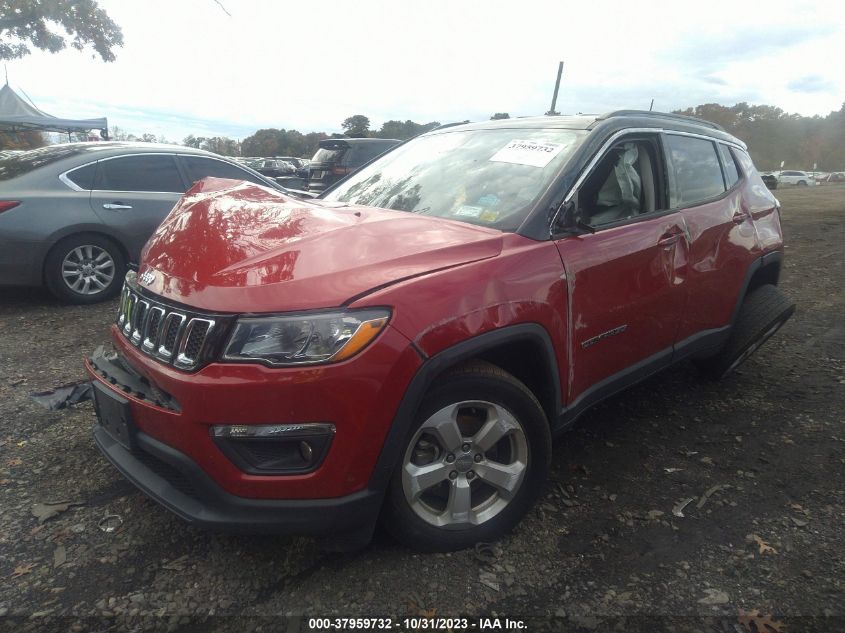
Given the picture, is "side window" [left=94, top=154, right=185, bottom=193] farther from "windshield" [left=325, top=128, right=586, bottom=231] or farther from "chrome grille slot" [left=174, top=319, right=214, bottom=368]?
"chrome grille slot" [left=174, top=319, right=214, bottom=368]

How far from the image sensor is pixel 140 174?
5.98 metres

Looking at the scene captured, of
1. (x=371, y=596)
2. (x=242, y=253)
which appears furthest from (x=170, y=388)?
(x=371, y=596)

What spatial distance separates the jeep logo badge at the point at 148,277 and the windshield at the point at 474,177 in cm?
118

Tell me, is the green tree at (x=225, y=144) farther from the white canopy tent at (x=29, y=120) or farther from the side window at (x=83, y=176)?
the side window at (x=83, y=176)

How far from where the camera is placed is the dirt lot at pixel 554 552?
6.66ft

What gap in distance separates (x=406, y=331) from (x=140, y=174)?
5192 millimetres

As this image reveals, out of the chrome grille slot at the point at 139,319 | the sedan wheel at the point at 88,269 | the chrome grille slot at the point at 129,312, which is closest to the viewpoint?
the chrome grille slot at the point at 139,319

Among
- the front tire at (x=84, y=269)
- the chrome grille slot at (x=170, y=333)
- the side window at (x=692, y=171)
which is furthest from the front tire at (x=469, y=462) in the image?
the front tire at (x=84, y=269)

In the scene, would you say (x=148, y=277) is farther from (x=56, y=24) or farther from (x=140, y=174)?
(x=56, y=24)

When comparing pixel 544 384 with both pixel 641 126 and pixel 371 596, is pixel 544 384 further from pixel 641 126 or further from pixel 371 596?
pixel 641 126

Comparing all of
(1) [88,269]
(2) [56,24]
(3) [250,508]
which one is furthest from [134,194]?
(2) [56,24]

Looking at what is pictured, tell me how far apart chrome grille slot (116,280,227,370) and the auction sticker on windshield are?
5.47 ft

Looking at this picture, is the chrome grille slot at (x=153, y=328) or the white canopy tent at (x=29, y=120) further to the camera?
the white canopy tent at (x=29, y=120)

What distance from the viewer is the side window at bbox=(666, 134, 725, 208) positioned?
3.27m
